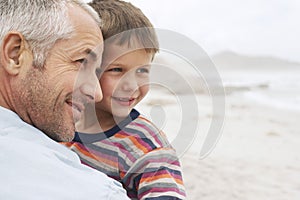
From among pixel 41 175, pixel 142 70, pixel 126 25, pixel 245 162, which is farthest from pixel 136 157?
pixel 245 162

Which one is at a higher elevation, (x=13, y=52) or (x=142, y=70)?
(x=13, y=52)

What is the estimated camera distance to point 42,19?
1.27 meters

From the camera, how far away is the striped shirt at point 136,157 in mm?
1601

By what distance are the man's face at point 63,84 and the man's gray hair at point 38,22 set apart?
0.03m

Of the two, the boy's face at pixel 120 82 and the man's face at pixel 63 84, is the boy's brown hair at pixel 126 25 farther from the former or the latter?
the man's face at pixel 63 84

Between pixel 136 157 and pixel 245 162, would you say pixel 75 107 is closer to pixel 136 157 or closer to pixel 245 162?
pixel 136 157

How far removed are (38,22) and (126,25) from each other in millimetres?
756

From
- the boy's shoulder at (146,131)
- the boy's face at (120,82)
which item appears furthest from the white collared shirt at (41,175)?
the boy's face at (120,82)

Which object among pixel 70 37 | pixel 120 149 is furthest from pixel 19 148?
pixel 120 149

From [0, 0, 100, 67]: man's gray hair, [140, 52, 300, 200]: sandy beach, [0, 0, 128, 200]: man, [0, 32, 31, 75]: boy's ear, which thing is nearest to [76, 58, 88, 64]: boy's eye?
[0, 0, 128, 200]: man

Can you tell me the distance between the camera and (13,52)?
3.94ft

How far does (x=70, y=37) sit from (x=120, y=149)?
0.58 metres

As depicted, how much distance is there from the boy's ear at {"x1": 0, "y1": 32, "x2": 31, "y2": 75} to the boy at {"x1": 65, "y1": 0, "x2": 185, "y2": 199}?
2.09 ft

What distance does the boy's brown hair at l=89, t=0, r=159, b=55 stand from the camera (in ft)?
6.28
